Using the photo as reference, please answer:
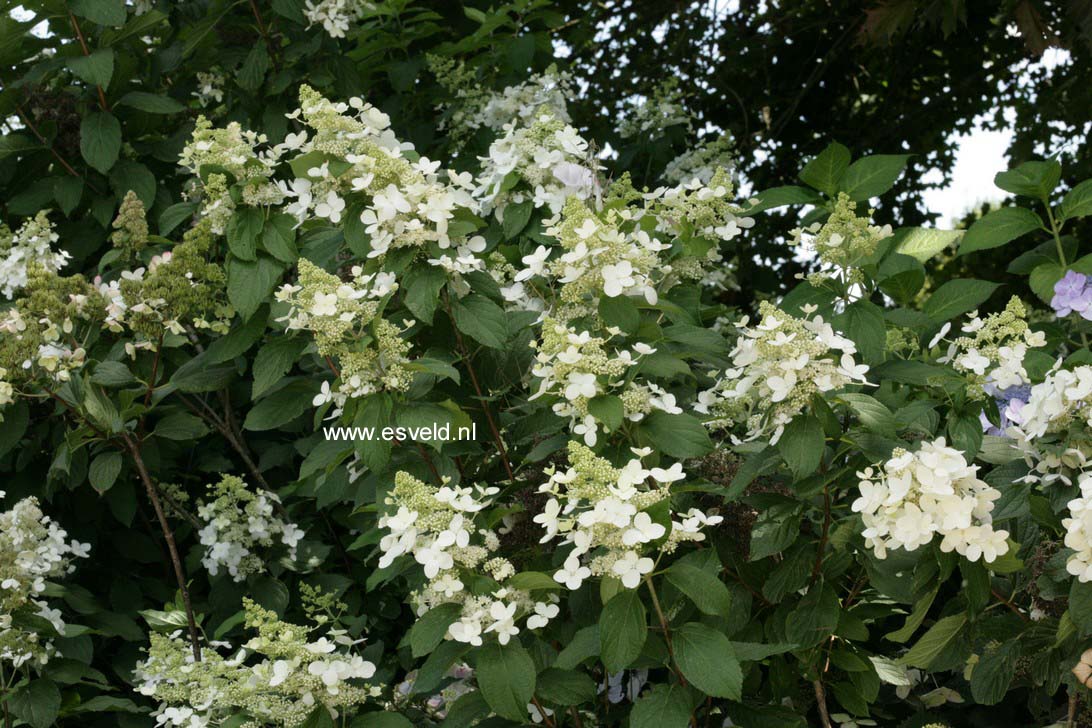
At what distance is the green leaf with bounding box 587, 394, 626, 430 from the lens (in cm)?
179

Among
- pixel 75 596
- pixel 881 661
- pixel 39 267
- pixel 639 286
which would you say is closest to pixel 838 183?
pixel 639 286

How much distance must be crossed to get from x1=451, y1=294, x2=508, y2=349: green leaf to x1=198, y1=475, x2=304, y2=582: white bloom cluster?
40.7 inches

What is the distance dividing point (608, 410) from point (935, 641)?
0.67m

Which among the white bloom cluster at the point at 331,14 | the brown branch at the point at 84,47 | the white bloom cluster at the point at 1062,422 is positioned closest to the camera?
the white bloom cluster at the point at 1062,422

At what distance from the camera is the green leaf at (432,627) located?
1.71 meters

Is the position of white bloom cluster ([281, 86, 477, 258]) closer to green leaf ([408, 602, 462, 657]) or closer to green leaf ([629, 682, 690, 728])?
green leaf ([408, 602, 462, 657])

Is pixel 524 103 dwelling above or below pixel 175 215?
above

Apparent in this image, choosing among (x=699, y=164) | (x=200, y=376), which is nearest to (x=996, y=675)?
(x=200, y=376)

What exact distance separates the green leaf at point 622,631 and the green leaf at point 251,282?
3.64 ft

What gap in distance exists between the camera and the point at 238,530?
2936 mm

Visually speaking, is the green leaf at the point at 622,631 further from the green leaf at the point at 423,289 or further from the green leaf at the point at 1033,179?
the green leaf at the point at 1033,179

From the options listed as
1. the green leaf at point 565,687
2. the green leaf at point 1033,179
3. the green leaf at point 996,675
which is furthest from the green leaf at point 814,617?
the green leaf at point 1033,179

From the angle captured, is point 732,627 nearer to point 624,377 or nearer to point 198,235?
point 624,377

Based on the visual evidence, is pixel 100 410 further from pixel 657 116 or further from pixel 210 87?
pixel 657 116
